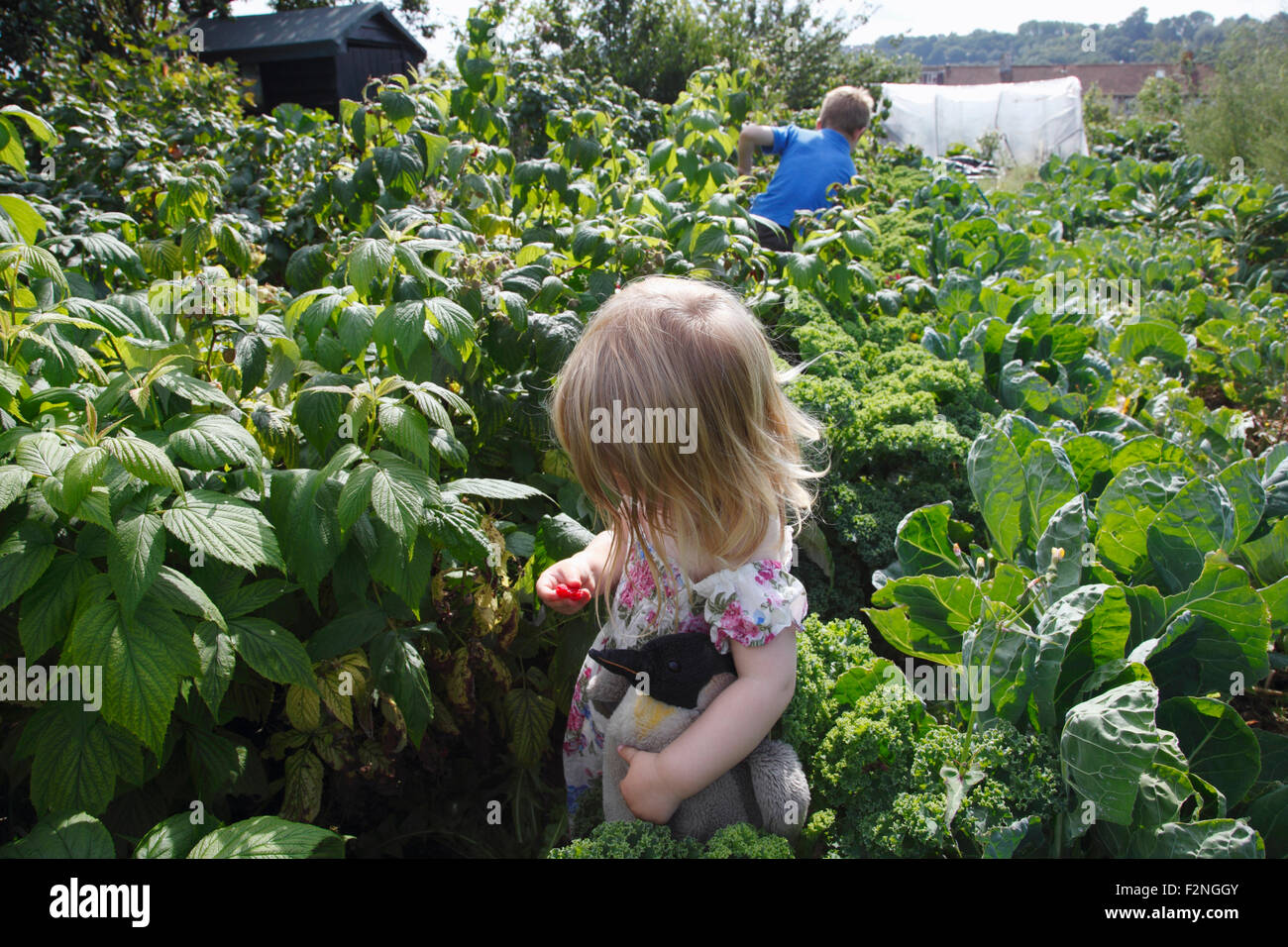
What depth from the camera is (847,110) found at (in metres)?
5.43

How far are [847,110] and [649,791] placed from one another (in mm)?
5144

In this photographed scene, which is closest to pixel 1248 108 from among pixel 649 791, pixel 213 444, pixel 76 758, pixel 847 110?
pixel 847 110

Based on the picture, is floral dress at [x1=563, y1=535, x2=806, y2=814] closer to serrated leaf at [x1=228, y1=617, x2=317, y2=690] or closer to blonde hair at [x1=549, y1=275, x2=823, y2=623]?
blonde hair at [x1=549, y1=275, x2=823, y2=623]

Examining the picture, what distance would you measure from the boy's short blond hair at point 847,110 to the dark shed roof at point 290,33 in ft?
58.9

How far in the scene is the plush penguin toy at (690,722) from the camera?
59.1 inches

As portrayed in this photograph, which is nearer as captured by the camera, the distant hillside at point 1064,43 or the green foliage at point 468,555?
the green foliage at point 468,555

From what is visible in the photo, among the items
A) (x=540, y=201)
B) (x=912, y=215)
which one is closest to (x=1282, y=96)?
(x=912, y=215)

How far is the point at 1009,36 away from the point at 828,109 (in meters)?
83.5

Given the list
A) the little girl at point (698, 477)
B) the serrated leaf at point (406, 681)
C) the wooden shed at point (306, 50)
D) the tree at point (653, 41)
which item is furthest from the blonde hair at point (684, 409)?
the wooden shed at point (306, 50)

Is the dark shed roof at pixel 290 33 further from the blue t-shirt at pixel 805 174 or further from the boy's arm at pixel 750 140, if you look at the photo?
the blue t-shirt at pixel 805 174

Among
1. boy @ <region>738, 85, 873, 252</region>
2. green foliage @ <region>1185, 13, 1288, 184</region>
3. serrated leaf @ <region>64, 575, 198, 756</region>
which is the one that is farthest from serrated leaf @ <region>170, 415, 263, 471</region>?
green foliage @ <region>1185, 13, 1288, 184</region>

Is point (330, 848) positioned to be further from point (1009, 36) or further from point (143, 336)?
point (1009, 36)
